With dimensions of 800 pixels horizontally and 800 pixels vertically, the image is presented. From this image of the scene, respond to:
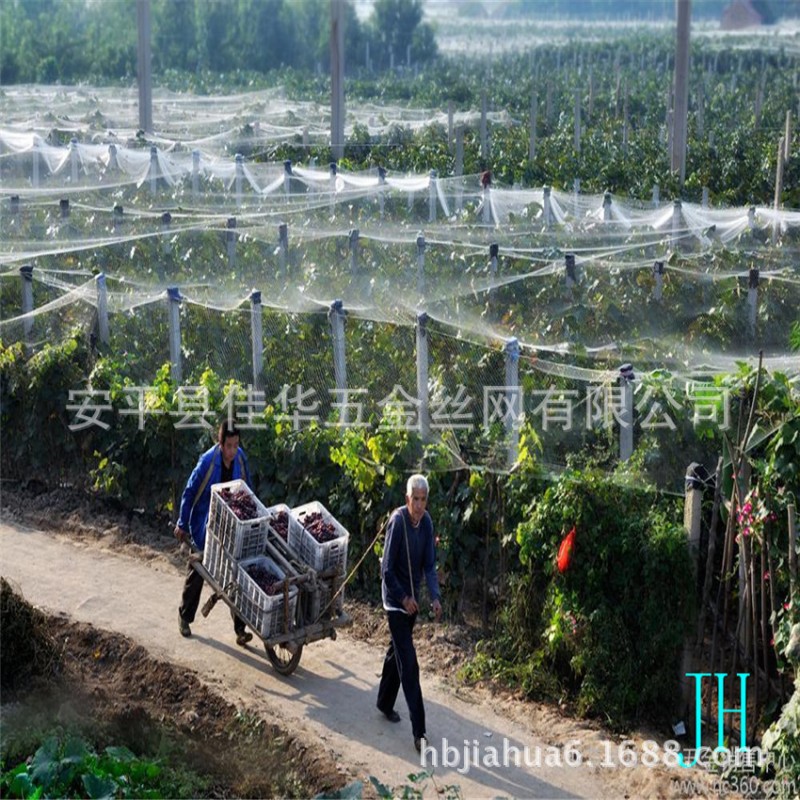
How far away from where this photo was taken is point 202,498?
854 centimetres

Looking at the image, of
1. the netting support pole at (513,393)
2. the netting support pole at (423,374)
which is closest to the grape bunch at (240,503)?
the netting support pole at (423,374)

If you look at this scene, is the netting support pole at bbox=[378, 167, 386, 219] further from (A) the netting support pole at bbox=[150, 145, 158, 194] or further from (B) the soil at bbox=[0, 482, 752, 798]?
(B) the soil at bbox=[0, 482, 752, 798]

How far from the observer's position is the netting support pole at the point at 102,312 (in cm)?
1147

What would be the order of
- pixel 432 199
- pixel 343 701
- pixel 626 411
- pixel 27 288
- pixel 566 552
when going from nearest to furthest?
1. pixel 566 552
2. pixel 343 701
3. pixel 626 411
4. pixel 27 288
5. pixel 432 199

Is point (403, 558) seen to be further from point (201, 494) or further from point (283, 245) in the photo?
point (283, 245)

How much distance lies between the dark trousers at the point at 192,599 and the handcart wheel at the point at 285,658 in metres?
0.39

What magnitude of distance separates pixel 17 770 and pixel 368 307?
5.11 m

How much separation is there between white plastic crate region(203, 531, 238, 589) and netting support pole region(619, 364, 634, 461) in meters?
2.34

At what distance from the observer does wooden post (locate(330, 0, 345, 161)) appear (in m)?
23.0

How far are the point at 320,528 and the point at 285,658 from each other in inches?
30.5

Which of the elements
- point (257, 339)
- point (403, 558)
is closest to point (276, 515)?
point (403, 558)

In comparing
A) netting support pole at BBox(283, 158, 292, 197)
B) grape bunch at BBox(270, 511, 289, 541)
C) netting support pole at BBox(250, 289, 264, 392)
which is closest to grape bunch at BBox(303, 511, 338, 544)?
grape bunch at BBox(270, 511, 289, 541)

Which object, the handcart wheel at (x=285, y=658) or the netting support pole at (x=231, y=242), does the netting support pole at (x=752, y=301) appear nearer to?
the netting support pole at (x=231, y=242)

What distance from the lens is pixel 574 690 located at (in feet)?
25.7
